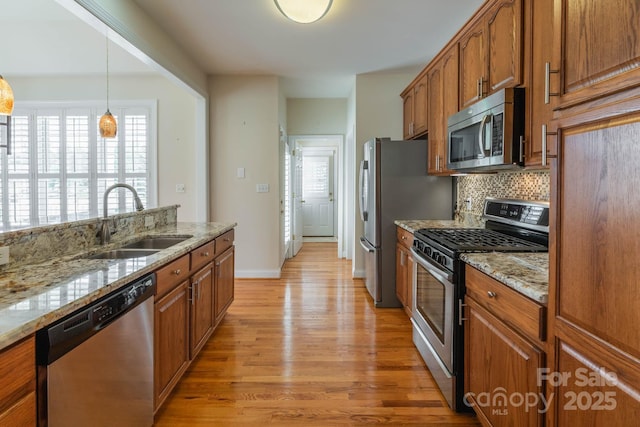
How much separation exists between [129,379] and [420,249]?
1.82 meters

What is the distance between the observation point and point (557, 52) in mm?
1131

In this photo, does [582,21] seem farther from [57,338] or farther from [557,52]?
[57,338]

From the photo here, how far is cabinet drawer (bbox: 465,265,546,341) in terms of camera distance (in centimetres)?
122

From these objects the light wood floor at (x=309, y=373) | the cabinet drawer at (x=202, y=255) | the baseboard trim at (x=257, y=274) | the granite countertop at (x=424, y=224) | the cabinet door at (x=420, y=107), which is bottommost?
the light wood floor at (x=309, y=373)

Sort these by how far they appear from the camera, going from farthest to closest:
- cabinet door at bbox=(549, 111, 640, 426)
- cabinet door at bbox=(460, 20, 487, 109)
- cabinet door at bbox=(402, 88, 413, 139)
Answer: cabinet door at bbox=(402, 88, 413, 139) → cabinet door at bbox=(460, 20, 487, 109) → cabinet door at bbox=(549, 111, 640, 426)

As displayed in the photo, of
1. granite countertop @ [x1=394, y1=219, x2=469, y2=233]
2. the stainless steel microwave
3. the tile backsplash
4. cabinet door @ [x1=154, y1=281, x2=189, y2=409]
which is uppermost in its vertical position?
the stainless steel microwave

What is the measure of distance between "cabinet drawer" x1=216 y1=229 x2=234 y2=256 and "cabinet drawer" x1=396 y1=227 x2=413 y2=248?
5.02 ft

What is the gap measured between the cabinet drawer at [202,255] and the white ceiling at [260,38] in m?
1.86

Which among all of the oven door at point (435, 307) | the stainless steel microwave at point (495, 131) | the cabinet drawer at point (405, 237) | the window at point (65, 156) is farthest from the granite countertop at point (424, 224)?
the window at point (65, 156)

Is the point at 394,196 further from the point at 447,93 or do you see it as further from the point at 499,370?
the point at 499,370

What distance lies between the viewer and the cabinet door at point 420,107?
359 cm

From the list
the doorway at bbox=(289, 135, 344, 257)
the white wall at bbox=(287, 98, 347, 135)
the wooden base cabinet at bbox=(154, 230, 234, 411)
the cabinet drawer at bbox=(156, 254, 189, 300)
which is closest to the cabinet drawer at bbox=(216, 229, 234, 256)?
the wooden base cabinet at bbox=(154, 230, 234, 411)

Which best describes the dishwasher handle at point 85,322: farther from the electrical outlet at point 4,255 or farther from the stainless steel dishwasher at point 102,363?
the electrical outlet at point 4,255

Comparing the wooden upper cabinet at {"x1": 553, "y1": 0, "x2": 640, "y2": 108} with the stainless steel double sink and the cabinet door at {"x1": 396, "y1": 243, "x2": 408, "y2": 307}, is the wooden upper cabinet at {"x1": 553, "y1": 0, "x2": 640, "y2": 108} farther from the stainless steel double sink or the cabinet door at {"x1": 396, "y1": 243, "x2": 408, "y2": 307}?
the cabinet door at {"x1": 396, "y1": 243, "x2": 408, "y2": 307}
